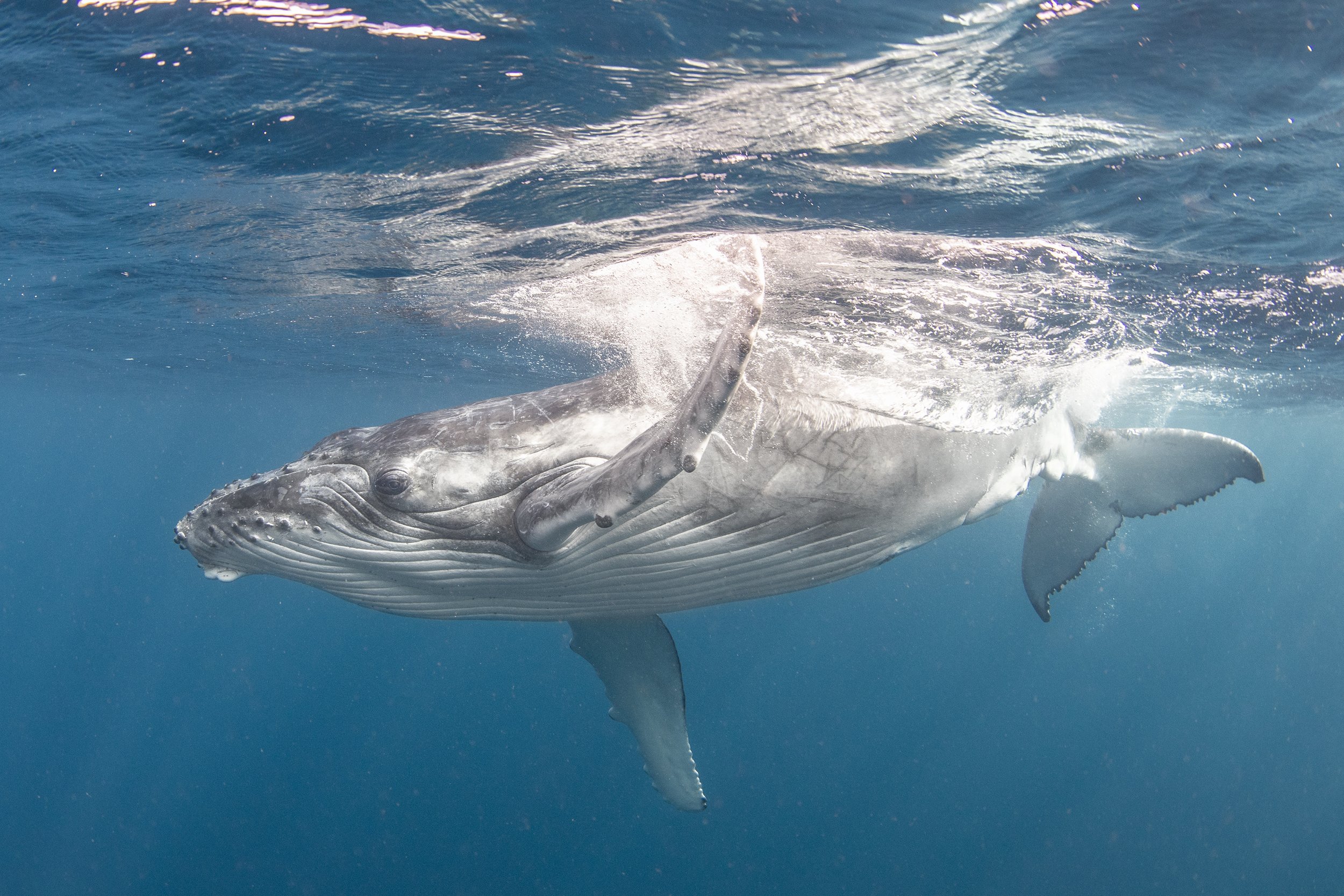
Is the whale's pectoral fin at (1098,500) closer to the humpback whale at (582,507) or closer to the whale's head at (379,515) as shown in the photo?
the humpback whale at (582,507)

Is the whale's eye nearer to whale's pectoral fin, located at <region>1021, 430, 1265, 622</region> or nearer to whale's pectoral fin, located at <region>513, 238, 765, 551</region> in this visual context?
whale's pectoral fin, located at <region>513, 238, 765, 551</region>

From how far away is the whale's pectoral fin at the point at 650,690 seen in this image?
601cm

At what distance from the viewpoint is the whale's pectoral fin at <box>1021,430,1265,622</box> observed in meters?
7.95

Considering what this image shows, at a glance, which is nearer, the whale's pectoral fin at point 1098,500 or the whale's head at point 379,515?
the whale's head at point 379,515

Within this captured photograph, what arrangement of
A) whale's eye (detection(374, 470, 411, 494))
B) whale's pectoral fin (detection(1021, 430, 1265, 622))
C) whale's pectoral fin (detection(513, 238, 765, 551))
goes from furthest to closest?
1. whale's pectoral fin (detection(1021, 430, 1265, 622))
2. whale's eye (detection(374, 470, 411, 494))
3. whale's pectoral fin (detection(513, 238, 765, 551))

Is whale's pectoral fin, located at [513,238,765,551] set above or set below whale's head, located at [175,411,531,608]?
above

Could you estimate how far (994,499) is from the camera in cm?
616

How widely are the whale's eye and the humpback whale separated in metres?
0.01

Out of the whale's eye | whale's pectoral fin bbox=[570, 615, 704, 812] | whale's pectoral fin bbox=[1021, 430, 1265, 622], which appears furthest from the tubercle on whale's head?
whale's pectoral fin bbox=[1021, 430, 1265, 622]

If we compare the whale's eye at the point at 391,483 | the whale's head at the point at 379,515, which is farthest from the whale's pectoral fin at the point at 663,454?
the whale's eye at the point at 391,483

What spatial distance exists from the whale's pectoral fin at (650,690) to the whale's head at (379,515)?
207cm

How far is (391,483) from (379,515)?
242 mm

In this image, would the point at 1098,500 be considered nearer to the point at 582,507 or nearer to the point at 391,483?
the point at 582,507

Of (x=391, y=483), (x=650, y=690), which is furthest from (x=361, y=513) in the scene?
(x=650, y=690)
